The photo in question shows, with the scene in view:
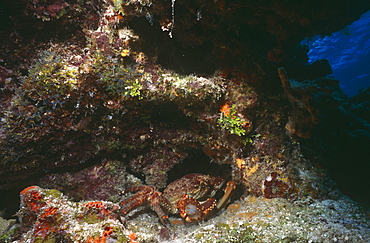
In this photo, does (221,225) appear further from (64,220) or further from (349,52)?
(349,52)

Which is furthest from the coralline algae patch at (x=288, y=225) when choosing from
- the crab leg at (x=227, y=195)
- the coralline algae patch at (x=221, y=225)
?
the crab leg at (x=227, y=195)

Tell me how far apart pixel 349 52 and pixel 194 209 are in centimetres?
2773

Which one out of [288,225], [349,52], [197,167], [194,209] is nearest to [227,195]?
[194,209]

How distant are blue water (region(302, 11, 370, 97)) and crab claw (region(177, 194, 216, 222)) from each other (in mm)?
16235

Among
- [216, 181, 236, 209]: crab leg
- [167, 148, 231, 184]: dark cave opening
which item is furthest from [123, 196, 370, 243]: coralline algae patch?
[167, 148, 231, 184]: dark cave opening

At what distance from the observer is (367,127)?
5.76m

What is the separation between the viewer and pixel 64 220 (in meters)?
2.90

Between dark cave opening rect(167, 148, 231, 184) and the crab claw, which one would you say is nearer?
the crab claw

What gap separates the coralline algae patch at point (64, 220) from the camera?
2.70 meters

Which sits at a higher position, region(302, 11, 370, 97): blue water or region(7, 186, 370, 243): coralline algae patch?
region(302, 11, 370, 97): blue water

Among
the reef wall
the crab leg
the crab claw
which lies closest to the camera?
the reef wall

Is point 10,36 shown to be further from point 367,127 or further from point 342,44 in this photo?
point 342,44

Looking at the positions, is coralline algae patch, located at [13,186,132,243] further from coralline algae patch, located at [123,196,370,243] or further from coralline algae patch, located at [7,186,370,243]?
coralline algae patch, located at [123,196,370,243]

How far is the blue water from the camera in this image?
17.0 meters
